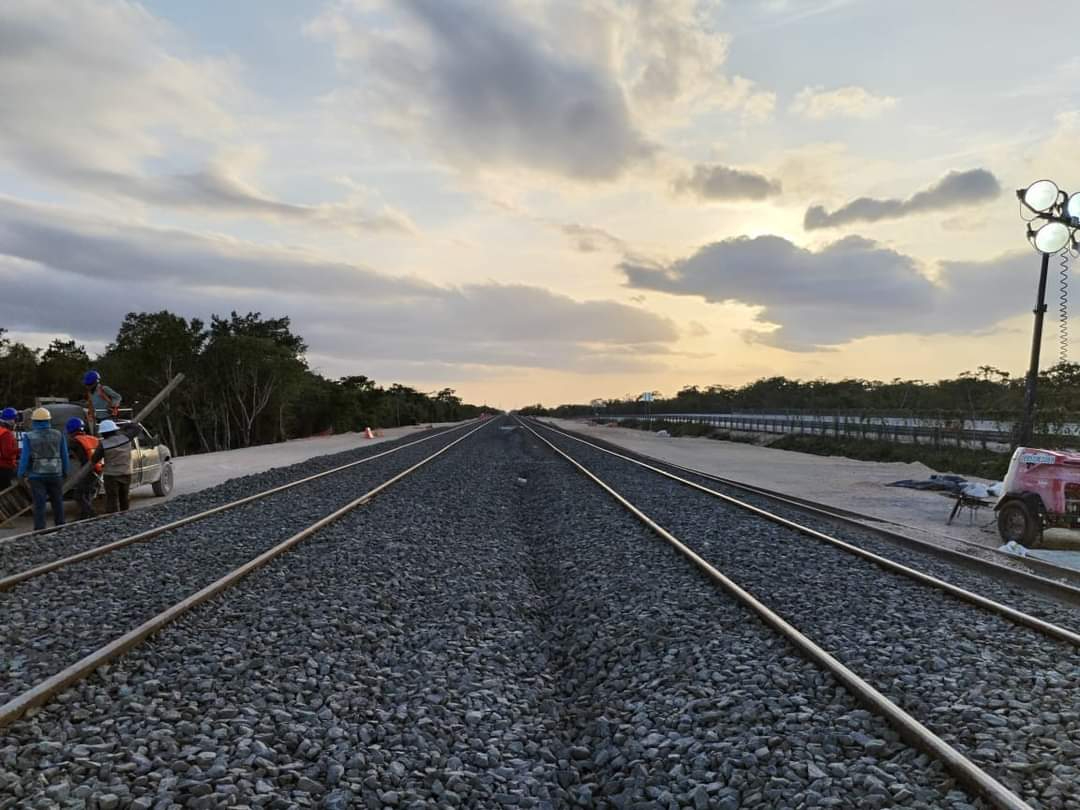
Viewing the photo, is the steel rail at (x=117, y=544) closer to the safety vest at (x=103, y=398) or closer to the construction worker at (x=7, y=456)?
the safety vest at (x=103, y=398)

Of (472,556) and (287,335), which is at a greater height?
(287,335)

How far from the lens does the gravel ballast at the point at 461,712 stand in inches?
140

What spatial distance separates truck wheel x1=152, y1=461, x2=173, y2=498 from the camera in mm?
15289

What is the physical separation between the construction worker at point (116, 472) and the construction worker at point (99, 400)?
58 centimetres

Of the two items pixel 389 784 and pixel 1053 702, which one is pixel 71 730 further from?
pixel 1053 702

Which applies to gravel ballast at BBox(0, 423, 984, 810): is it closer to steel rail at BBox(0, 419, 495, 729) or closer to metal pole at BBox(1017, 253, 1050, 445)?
steel rail at BBox(0, 419, 495, 729)

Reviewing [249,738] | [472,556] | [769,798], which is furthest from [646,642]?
[472,556]

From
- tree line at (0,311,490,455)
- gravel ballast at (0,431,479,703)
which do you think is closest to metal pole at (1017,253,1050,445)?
gravel ballast at (0,431,479,703)

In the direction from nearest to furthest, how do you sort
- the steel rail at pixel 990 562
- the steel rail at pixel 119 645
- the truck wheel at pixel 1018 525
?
the steel rail at pixel 119 645
the steel rail at pixel 990 562
the truck wheel at pixel 1018 525

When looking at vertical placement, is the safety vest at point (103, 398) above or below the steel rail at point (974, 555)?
above

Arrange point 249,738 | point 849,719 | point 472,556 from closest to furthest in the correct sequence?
point 249,738 → point 849,719 → point 472,556

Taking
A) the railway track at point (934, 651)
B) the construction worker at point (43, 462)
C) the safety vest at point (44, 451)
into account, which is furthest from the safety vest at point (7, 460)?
the railway track at point (934, 651)

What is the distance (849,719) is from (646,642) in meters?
1.87

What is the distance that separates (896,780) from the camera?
3.57 meters
